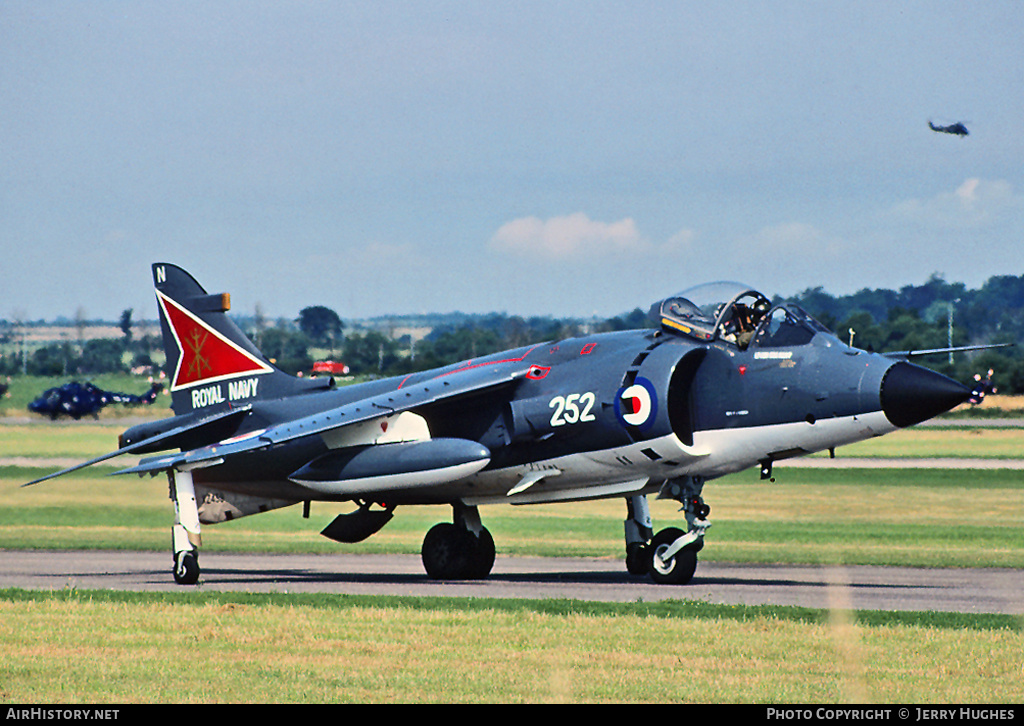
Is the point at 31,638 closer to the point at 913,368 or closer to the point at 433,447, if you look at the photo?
the point at 433,447

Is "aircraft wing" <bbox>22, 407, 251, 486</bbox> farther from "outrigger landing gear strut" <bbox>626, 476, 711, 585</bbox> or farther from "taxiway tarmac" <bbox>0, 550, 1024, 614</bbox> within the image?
"outrigger landing gear strut" <bbox>626, 476, 711, 585</bbox>

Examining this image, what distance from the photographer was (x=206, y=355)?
24328 millimetres

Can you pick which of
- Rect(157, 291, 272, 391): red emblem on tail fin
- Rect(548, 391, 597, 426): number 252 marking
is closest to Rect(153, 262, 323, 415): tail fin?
Rect(157, 291, 272, 391): red emblem on tail fin

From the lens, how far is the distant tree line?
267ft

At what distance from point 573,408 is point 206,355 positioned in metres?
7.86

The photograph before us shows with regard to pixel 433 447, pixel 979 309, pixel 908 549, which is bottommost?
pixel 908 549

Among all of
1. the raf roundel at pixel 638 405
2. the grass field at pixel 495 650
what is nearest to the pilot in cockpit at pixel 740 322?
the raf roundel at pixel 638 405

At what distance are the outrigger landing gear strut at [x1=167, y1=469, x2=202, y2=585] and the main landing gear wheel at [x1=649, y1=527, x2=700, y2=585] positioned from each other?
6585 millimetres

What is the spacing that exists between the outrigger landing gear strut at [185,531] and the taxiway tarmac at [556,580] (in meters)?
0.26

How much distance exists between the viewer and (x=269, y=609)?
16.5 meters

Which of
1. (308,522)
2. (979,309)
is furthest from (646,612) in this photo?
(979,309)

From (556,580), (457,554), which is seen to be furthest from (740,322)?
(457,554)

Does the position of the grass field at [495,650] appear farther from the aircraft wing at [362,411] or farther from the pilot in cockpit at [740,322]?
the pilot in cockpit at [740,322]

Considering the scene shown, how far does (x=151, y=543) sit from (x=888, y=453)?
3879 centimetres
